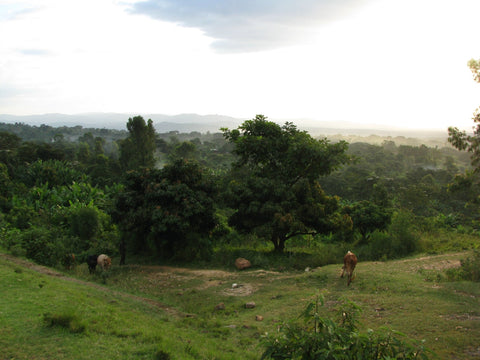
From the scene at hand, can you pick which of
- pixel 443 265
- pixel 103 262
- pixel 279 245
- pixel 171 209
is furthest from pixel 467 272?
pixel 103 262

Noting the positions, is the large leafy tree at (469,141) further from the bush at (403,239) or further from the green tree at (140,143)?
the green tree at (140,143)

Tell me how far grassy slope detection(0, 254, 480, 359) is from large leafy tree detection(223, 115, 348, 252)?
2.80m

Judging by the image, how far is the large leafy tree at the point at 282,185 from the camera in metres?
14.4

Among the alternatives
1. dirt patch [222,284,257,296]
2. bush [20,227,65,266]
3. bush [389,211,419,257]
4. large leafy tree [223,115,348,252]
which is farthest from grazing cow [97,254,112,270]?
bush [389,211,419,257]

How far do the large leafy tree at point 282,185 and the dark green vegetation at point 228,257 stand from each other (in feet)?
0.20

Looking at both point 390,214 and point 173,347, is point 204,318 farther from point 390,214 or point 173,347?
point 390,214

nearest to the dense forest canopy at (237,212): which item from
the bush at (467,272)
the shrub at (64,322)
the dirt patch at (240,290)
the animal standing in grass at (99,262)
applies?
the animal standing in grass at (99,262)

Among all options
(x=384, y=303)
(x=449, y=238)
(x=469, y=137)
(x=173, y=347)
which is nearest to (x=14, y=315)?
(x=173, y=347)

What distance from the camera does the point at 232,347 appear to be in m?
6.32

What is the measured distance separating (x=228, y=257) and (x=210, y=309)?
568cm

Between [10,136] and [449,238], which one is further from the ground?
[10,136]

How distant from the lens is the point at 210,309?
9016mm

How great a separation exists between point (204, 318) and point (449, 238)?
16192mm

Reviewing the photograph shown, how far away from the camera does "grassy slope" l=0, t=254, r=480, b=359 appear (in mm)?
5492
